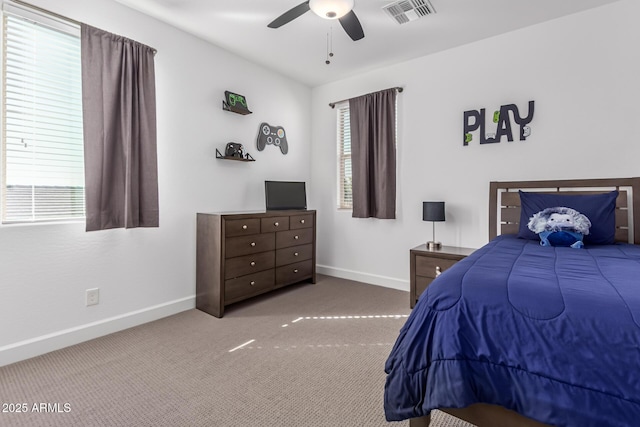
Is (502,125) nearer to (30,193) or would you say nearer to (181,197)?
(181,197)

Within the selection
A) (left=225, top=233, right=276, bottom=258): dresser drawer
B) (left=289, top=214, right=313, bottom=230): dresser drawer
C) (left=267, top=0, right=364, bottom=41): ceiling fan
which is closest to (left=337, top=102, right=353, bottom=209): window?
(left=289, top=214, right=313, bottom=230): dresser drawer

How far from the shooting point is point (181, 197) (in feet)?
9.97

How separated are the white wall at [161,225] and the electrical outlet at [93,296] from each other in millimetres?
34

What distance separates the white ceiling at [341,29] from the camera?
8.48ft

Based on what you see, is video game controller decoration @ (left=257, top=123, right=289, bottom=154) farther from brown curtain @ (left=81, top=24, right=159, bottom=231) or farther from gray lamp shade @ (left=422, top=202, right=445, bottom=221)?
gray lamp shade @ (left=422, top=202, right=445, bottom=221)

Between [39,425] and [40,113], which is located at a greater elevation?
[40,113]

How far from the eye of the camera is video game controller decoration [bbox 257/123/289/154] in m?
3.81

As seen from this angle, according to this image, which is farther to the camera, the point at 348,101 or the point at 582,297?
the point at 348,101

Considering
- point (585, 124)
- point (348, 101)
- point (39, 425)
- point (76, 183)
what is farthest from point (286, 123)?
point (39, 425)

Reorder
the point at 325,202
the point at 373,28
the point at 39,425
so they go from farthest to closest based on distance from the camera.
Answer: the point at 325,202 < the point at 373,28 < the point at 39,425

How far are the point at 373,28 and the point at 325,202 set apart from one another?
2277 mm

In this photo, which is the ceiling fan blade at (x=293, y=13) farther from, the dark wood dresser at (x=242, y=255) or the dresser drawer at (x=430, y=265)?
the dresser drawer at (x=430, y=265)

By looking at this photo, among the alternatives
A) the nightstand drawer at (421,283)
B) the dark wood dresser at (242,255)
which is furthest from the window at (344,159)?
the nightstand drawer at (421,283)

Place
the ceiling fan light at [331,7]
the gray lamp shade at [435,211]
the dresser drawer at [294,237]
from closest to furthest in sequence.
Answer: the ceiling fan light at [331,7] < the gray lamp shade at [435,211] < the dresser drawer at [294,237]
